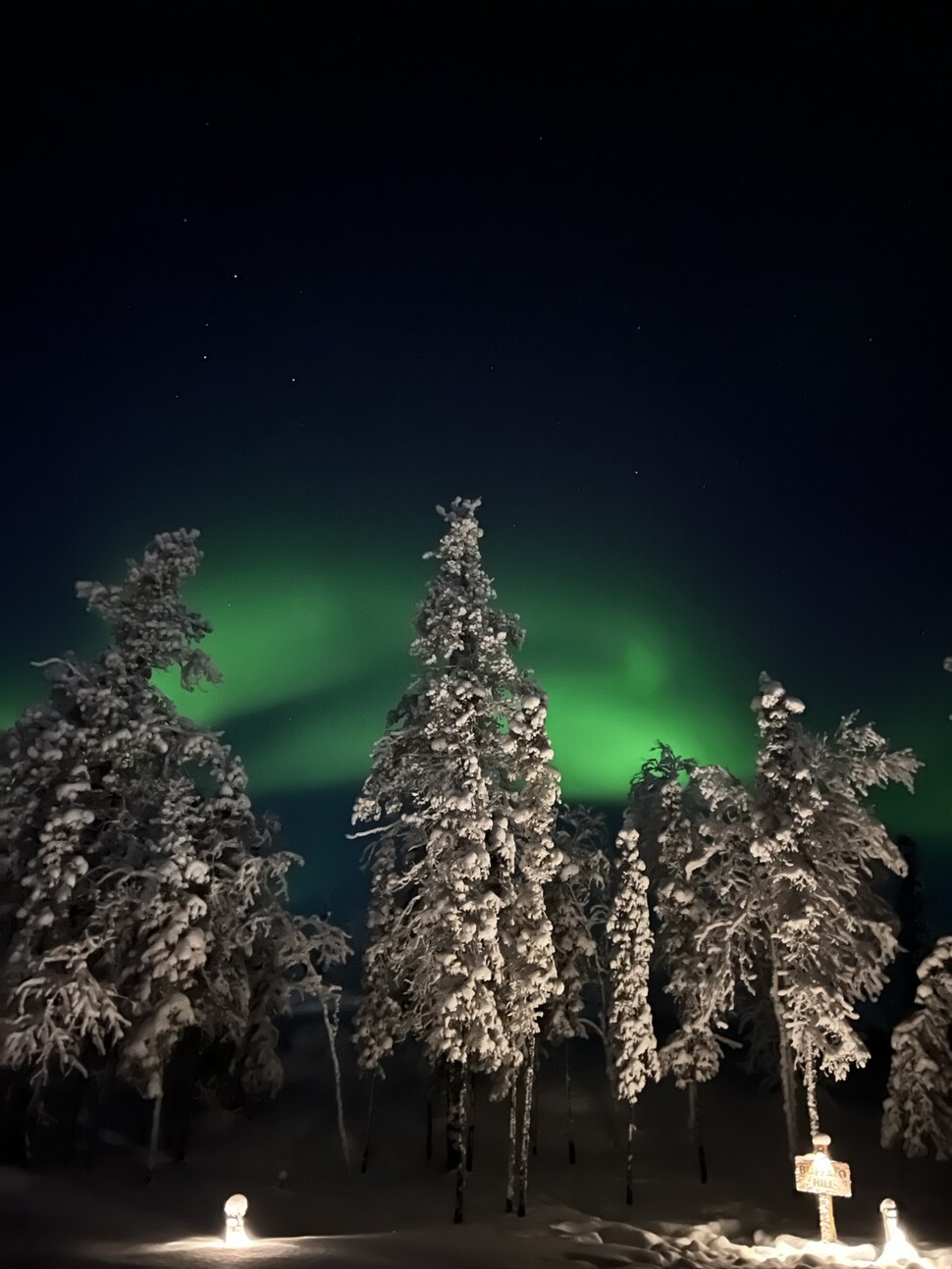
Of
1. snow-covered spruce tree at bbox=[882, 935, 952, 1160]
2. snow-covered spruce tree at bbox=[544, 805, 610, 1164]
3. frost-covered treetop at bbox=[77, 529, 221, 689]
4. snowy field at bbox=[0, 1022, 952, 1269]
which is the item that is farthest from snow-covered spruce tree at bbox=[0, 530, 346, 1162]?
snow-covered spruce tree at bbox=[882, 935, 952, 1160]

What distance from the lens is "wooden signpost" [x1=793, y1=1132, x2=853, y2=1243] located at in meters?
19.4

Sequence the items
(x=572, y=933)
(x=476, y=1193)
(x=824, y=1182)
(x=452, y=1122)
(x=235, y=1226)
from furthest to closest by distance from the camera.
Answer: (x=572, y=933) < (x=452, y=1122) < (x=476, y=1193) < (x=824, y=1182) < (x=235, y=1226)

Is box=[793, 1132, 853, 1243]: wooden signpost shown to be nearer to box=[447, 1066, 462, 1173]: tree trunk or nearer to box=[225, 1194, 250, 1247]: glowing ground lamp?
box=[447, 1066, 462, 1173]: tree trunk

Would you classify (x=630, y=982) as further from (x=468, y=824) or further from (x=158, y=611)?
(x=158, y=611)

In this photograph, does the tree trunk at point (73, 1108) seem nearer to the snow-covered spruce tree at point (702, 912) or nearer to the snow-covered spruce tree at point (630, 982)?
the snow-covered spruce tree at point (630, 982)

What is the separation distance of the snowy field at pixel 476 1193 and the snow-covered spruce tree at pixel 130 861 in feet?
11.0

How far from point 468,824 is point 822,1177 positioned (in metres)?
11.0

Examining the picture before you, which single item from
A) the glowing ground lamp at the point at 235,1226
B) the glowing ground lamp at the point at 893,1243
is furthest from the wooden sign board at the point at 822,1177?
the glowing ground lamp at the point at 235,1226

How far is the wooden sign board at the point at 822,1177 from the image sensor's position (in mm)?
19391

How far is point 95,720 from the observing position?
2275cm

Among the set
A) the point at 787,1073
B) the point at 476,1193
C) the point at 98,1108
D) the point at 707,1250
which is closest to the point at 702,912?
the point at 787,1073

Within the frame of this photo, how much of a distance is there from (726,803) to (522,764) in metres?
6.42

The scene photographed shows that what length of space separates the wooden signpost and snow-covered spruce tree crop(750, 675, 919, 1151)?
7.89 ft

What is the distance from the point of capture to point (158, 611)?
24.3m
